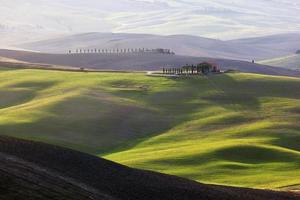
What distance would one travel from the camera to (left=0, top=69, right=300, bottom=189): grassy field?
62219 mm

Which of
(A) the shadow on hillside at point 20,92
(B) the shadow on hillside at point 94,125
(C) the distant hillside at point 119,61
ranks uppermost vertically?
(C) the distant hillside at point 119,61

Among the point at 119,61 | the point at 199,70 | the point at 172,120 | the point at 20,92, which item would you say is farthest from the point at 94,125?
the point at 119,61

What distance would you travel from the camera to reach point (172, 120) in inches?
3585

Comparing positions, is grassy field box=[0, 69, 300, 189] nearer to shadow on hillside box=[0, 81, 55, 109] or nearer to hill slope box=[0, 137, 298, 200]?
shadow on hillside box=[0, 81, 55, 109]

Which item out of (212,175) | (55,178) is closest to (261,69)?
(212,175)

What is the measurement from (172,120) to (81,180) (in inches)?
2317

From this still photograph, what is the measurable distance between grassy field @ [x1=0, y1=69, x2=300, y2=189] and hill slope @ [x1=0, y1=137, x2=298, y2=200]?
57.5ft

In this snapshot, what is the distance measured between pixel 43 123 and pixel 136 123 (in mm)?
12751

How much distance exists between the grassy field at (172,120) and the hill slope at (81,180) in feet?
57.5

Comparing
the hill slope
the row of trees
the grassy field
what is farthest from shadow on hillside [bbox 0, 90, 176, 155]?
the hill slope

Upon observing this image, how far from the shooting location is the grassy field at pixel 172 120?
204 ft

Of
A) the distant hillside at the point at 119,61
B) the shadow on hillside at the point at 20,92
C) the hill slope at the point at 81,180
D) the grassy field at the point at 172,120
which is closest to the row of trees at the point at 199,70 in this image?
the grassy field at the point at 172,120

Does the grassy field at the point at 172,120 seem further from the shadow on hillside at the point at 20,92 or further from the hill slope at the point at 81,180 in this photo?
the hill slope at the point at 81,180

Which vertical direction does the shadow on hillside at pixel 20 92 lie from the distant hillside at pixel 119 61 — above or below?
below
